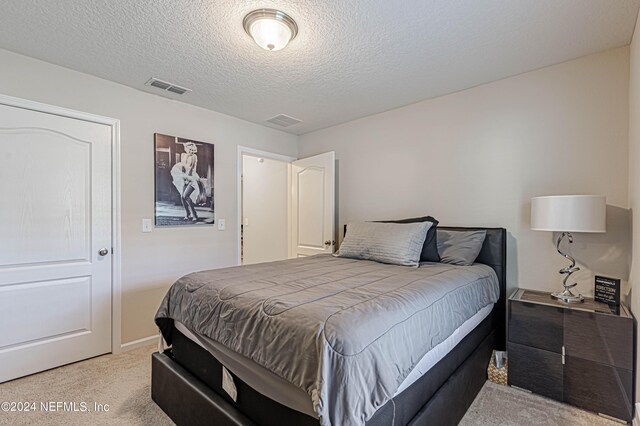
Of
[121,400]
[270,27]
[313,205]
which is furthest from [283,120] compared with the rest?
[121,400]

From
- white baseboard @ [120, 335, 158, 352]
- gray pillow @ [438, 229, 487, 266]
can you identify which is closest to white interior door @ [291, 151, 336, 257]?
gray pillow @ [438, 229, 487, 266]

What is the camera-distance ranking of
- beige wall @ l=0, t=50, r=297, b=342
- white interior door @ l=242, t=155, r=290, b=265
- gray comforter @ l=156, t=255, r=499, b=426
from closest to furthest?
gray comforter @ l=156, t=255, r=499, b=426, beige wall @ l=0, t=50, r=297, b=342, white interior door @ l=242, t=155, r=290, b=265

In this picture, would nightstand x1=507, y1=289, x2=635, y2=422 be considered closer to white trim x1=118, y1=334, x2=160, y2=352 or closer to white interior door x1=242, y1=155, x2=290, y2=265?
white trim x1=118, y1=334, x2=160, y2=352

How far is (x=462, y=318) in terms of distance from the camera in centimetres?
178

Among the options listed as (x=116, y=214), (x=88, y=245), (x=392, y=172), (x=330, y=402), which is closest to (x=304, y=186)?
(x=392, y=172)

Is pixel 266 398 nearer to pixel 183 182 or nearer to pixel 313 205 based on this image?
pixel 183 182

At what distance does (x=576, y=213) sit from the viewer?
197 cm

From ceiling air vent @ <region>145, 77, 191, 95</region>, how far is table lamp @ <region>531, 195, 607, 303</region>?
3139mm

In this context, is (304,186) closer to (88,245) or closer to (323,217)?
(323,217)

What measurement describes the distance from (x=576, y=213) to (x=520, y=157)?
0.77 meters

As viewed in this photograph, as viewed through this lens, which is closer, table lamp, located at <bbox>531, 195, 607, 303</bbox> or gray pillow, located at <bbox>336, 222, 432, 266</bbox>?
table lamp, located at <bbox>531, 195, 607, 303</bbox>

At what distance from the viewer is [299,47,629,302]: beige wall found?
2.19m

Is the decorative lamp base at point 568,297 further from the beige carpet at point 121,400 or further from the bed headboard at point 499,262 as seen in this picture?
the beige carpet at point 121,400

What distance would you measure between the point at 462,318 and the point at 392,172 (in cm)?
198
